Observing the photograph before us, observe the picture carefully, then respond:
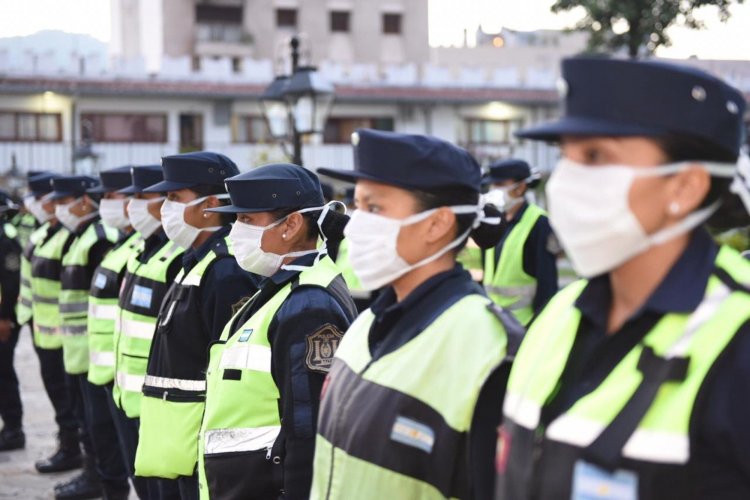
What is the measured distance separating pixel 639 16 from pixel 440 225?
18121 mm

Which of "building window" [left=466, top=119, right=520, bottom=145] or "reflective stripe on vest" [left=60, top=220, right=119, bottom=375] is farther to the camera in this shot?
"building window" [left=466, top=119, right=520, bottom=145]

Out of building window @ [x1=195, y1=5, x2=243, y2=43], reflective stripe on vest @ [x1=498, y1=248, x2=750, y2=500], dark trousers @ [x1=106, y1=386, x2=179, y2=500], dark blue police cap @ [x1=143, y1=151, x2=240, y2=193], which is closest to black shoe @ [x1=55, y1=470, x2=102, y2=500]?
dark trousers @ [x1=106, y1=386, x2=179, y2=500]

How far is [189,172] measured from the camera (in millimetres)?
5477

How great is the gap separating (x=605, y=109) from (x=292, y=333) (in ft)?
6.40

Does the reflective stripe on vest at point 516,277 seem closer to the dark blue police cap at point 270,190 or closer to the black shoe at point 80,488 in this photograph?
the black shoe at point 80,488

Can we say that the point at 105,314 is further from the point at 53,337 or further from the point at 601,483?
the point at 601,483

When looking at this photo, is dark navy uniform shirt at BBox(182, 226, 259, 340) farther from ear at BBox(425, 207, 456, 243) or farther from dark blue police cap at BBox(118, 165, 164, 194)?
ear at BBox(425, 207, 456, 243)

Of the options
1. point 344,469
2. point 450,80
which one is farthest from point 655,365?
point 450,80

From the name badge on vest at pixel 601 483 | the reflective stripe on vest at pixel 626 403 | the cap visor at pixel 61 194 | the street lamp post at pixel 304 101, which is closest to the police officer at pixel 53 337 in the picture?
the cap visor at pixel 61 194

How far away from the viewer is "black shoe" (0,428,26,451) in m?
9.49

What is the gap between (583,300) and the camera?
2.41m

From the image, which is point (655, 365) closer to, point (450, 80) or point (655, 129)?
point (655, 129)

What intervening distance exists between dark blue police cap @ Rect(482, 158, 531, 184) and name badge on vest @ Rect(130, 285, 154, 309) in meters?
4.04

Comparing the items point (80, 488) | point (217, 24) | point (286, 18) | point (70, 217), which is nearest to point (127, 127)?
point (217, 24)
